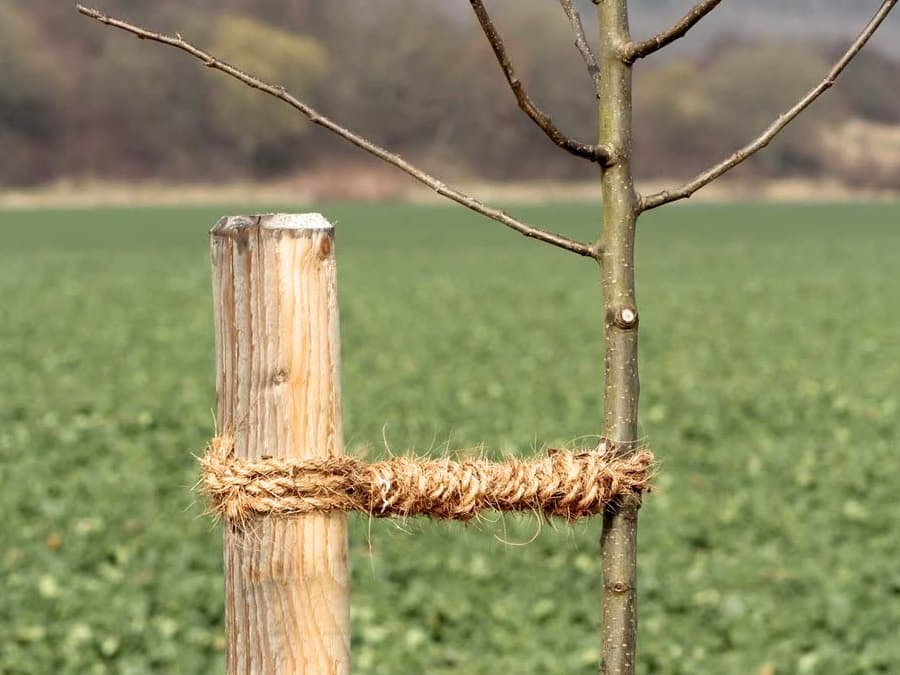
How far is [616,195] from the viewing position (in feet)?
6.36

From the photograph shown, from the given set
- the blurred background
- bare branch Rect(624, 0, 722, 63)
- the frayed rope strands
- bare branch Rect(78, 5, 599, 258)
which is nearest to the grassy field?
the frayed rope strands

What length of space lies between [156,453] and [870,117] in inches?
3452

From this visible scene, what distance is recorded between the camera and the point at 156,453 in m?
9.68

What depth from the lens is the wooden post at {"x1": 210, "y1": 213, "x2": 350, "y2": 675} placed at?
6.08 feet

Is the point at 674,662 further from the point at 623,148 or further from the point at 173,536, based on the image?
the point at 623,148

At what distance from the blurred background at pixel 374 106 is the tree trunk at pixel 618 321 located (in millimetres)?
80779

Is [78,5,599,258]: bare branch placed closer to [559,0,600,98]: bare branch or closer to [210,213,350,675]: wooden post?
[210,213,350,675]: wooden post

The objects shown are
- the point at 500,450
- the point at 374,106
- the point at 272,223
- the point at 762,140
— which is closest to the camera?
the point at 272,223

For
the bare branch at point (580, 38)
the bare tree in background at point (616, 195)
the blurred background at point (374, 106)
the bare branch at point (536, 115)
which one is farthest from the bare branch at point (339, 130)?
the blurred background at point (374, 106)

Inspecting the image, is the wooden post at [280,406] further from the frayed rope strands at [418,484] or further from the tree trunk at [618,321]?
the tree trunk at [618,321]

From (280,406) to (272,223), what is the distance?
0.26 meters

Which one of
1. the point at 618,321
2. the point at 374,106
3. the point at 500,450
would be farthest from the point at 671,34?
the point at 374,106

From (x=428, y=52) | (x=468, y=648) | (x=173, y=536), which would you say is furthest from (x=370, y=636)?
(x=428, y=52)

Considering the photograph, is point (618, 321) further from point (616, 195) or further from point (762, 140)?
point (762, 140)
